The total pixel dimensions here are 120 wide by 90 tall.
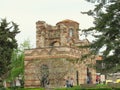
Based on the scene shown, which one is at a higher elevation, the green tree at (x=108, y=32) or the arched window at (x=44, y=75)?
the green tree at (x=108, y=32)

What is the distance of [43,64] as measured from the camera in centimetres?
5959

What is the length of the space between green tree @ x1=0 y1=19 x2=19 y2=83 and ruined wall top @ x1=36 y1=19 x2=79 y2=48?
2397 cm

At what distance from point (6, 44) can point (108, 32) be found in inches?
882

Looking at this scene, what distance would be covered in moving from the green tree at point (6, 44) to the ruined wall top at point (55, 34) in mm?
23972

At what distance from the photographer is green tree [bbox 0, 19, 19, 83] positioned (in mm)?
45875

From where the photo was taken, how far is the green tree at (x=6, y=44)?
4588 centimetres

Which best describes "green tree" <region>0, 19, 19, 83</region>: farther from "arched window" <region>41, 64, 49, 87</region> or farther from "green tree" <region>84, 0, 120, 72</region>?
"green tree" <region>84, 0, 120, 72</region>

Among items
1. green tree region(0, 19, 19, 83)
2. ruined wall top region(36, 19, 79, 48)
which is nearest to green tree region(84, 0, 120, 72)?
green tree region(0, 19, 19, 83)

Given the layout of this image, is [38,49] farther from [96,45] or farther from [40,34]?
[96,45]

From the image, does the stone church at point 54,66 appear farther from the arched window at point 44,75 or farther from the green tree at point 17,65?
the green tree at point 17,65

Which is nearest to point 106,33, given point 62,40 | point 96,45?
point 96,45

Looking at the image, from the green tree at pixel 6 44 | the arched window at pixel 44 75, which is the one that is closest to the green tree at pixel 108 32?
the green tree at pixel 6 44

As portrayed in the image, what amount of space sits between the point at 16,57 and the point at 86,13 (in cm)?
4728

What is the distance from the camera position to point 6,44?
156 feet
